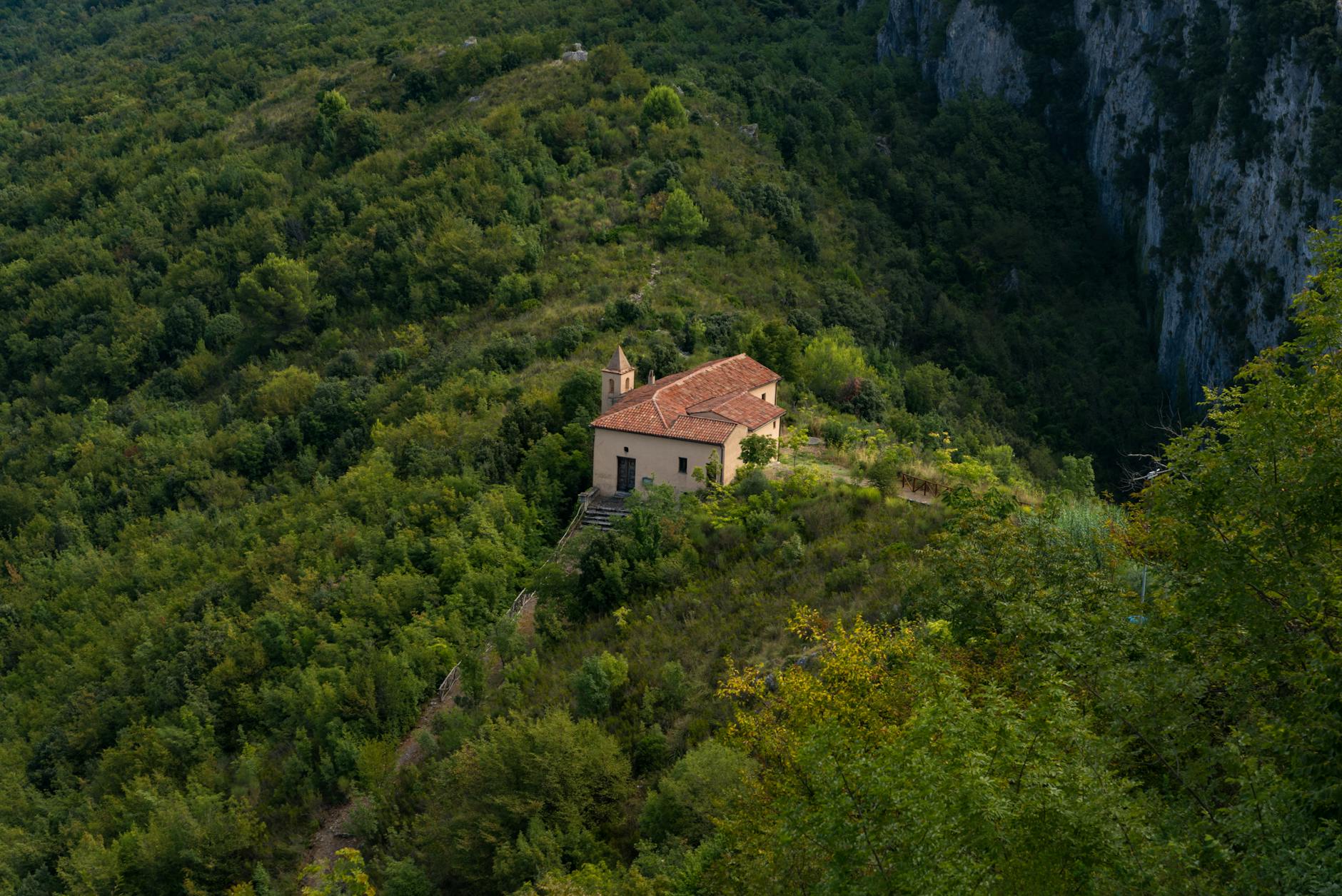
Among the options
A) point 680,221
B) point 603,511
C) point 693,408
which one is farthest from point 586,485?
point 680,221

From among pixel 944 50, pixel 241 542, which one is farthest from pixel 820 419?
pixel 944 50

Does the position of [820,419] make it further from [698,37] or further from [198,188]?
[698,37]

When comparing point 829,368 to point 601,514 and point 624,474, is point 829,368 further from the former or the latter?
point 601,514

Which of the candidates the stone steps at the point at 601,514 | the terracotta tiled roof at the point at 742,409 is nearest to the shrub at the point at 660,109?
the terracotta tiled roof at the point at 742,409

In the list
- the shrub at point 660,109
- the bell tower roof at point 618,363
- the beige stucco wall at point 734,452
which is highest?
the shrub at point 660,109

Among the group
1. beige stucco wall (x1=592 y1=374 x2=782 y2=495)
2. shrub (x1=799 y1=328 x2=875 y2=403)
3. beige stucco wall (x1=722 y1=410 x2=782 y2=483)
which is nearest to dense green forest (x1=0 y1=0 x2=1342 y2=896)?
shrub (x1=799 y1=328 x2=875 y2=403)

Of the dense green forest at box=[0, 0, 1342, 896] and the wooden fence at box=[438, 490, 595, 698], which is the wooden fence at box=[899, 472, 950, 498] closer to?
the dense green forest at box=[0, 0, 1342, 896]

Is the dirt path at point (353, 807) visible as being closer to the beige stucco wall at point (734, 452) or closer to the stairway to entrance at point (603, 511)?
the stairway to entrance at point (603, 511)
